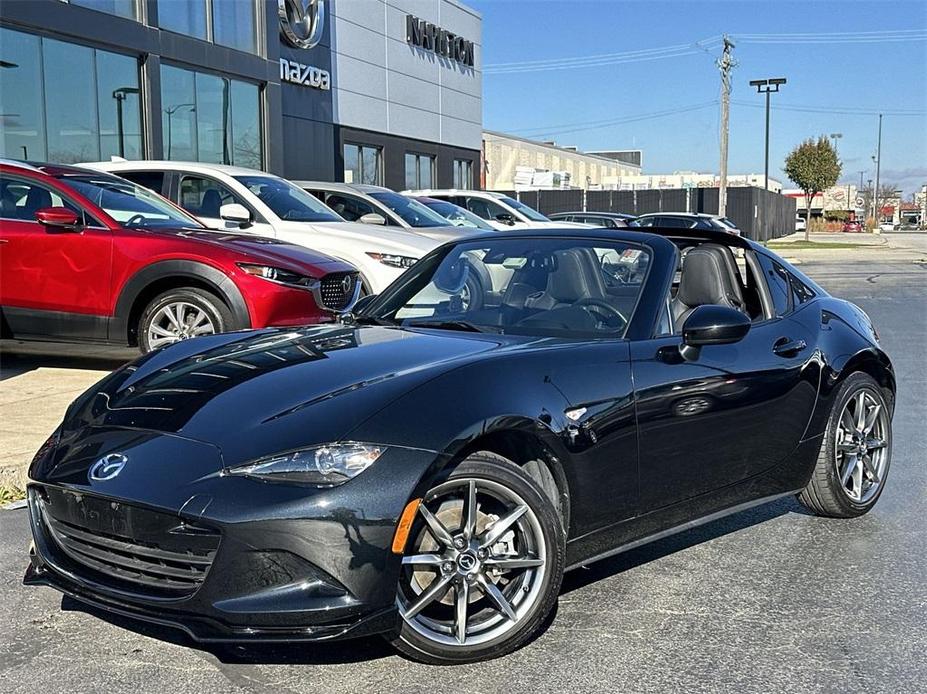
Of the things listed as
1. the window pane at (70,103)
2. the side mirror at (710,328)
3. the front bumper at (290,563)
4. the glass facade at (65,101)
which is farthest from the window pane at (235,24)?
the front bumper at (290,563)

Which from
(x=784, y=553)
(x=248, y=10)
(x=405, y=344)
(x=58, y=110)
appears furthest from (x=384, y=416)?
(x=248, y=10)

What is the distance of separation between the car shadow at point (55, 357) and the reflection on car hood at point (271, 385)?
392cm

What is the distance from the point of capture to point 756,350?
4.52m

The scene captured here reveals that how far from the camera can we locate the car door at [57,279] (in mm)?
7934

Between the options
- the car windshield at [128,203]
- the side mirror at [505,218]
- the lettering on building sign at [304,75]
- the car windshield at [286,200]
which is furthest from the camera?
the lettering on building sign at [304,75]

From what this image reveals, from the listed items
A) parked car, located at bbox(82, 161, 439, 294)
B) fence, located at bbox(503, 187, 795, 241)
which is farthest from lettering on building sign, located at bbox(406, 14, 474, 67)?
parked car, located at bbox(82, 161, 439, 294)

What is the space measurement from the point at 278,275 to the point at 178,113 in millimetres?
12011

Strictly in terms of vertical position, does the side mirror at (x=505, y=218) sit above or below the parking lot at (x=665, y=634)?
above

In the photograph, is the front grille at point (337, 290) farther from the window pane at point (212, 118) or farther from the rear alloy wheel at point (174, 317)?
the window pane at point (212, 118)

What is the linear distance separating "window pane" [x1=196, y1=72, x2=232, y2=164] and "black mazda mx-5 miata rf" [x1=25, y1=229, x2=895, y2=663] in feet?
51.9

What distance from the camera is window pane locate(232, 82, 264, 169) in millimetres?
20859

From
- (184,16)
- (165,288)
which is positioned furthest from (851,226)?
(165,288)

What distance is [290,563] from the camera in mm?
2988

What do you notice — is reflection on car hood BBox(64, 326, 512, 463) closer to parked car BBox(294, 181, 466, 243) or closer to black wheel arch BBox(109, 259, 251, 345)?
black wheel arch BBox(109, 259, 251, 345)
